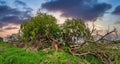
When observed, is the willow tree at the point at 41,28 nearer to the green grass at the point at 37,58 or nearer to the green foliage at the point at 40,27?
the green foliage at the point at 40,27

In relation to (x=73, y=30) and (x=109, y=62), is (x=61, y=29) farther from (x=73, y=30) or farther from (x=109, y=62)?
(x=109, y=62)

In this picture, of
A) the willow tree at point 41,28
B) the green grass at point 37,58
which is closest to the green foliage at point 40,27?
the willow tree at point 41,28

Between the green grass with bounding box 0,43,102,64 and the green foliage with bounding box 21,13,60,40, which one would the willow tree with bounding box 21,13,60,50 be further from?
the green grass with bounding box 0,43,102,64

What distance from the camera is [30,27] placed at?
1560 cm

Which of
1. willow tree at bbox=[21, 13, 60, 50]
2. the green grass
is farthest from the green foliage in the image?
the green grass

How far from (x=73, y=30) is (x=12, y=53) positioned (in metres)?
3.61

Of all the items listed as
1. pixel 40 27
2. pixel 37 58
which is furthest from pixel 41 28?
pixel 37 58

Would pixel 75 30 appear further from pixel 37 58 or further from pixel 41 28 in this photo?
pixel 37 58

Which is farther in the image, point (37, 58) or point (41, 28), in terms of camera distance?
point (41, 28)

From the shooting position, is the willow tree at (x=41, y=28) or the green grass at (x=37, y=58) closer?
the green grass at (x=37, y=58)

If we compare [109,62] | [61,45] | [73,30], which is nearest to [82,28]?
[73,30]

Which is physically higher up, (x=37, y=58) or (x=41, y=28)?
(x=41, y=28)

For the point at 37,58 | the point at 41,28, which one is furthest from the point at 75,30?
the point at 37,58

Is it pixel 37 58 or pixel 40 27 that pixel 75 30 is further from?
pixel 37 58
